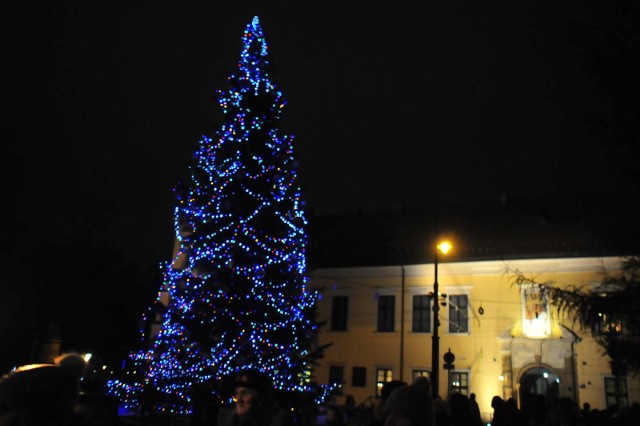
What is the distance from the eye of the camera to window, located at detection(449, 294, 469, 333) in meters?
28.1

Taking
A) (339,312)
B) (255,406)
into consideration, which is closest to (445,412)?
(255,406)

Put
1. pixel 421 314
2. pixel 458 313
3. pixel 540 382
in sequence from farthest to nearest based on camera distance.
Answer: pixel 421 314 < pixel 458 313 < pixel 540 382

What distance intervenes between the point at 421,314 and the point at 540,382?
6.63m

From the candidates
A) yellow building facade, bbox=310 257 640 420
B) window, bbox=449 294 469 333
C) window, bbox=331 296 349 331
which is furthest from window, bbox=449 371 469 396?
window, bbox=331 296 349 331

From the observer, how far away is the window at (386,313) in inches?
1184

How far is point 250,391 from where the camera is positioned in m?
4.60

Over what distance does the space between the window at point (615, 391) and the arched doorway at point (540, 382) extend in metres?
2.02

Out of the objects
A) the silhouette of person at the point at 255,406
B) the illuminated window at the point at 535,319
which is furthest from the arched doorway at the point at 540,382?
the silhouette of person at the point at 255,406

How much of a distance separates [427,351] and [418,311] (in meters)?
2.23

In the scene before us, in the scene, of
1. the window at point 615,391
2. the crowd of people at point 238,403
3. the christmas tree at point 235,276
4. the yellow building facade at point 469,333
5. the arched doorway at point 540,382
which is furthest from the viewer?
the arched doorway at point 540,382

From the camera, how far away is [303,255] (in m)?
13.9

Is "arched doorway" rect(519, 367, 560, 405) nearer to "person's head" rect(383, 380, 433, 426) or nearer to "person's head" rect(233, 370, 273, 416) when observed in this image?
"person's head" rect(233, 370, 273, 416)

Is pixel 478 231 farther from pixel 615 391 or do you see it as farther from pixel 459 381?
pixel 615 391

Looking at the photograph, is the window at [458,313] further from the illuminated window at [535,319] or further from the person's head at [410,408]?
the person's head at [410,408]
